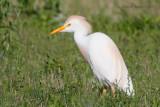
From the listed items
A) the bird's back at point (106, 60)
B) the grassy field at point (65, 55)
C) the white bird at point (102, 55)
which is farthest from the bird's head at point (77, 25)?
the grassy field at point (65, 55)

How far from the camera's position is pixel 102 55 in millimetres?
5465

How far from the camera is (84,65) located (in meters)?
5.70

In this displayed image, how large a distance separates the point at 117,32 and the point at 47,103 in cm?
482

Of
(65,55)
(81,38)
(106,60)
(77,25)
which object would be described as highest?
(77,25)

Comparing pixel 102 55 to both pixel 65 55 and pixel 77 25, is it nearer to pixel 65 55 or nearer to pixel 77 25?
pixel 77 25

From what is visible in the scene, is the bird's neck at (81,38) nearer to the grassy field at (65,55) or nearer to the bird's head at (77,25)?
the bird's head at (77,25)

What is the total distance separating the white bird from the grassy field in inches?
6.5

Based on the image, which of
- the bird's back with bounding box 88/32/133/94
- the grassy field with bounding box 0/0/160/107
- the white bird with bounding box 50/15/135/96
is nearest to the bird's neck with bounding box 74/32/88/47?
the white bird with bounding box 50/15/135/96

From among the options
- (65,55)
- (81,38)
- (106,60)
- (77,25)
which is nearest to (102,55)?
(106,60)

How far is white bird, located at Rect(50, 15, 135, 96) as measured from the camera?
5359 mm

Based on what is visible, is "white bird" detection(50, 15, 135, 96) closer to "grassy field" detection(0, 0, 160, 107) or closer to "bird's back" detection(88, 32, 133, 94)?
"bird's back" detection(88, 32, 133, 94)

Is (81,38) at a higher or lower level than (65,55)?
higher

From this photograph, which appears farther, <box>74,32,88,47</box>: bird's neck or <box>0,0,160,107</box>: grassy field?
<box>74,32,88,47</box>: bird's neck

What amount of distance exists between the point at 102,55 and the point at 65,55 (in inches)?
63.1
